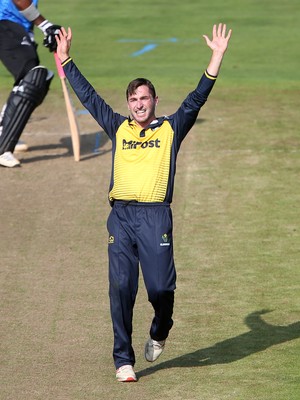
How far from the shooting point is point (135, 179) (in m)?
8.45

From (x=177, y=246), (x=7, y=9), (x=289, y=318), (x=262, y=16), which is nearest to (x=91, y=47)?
(x=262, y=16)

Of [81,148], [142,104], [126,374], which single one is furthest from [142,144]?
[81,148]

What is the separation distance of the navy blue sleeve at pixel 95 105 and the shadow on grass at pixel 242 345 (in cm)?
187

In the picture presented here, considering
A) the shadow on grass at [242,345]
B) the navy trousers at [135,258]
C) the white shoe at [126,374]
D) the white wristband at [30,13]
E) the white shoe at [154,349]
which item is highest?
the white wristband at [30,13]

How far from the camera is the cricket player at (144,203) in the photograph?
8.40m

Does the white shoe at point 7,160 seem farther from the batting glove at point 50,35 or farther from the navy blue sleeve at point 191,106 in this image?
the navy blue sleeve at point 191,106

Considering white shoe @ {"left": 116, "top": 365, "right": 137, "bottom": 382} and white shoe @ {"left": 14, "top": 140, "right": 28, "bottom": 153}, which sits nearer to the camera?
white shoe @ {"left": 116, "top": 365, "right": 137, "bottom": 382}

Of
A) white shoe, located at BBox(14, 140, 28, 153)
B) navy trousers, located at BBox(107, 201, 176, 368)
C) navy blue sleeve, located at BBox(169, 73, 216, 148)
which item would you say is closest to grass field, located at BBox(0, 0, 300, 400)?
white shoe, located at BBox(14, 140, 28, 153)

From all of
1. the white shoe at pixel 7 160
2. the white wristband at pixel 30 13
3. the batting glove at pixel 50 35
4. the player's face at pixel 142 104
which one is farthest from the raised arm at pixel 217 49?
the white shoe at pixel 7 160

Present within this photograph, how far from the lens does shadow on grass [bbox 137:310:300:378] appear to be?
356 inches

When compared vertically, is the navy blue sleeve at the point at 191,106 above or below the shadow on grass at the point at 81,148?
above

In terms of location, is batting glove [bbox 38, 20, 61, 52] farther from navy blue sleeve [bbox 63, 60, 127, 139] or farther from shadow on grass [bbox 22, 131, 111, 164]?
navy blue sleeve [bbox 63, 60, 127, 139]

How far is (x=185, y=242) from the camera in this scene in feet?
39.8

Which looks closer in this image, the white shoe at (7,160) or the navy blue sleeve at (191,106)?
the navy blue sleeve at (191,106)
